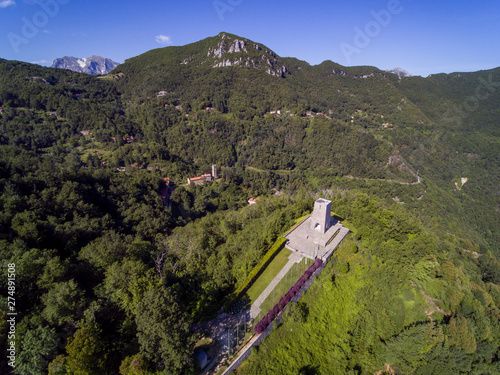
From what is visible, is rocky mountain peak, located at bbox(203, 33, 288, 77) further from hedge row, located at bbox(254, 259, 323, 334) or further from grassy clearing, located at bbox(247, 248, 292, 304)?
hedge row, located at bbox(254, 259, 323, 334)

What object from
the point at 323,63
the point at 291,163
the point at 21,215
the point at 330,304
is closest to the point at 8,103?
the point at 21,215

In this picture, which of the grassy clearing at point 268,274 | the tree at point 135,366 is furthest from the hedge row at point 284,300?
the tree at point 135,366

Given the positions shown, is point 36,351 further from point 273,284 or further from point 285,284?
point 285,284

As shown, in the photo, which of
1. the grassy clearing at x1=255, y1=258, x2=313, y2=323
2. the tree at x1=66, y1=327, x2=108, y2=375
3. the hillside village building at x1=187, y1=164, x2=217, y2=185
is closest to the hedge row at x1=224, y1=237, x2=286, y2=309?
the grassy clearing at x1=255, y1=258, x2=313, y2=323

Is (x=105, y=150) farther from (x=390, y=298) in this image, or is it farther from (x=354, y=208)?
(x=390, y=298)

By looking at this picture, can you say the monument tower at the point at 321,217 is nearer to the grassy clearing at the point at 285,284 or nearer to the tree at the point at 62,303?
the grassy clearing at the point at 285,284

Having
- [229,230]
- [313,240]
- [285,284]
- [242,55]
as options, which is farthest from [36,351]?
[242,55]
